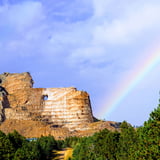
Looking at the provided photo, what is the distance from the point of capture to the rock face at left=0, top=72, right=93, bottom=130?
18200 centimetres

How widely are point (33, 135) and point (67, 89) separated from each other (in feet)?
128

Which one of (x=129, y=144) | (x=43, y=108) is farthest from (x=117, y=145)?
(x=43, y=108)

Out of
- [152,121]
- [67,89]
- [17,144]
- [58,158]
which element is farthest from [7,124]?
[152,121]

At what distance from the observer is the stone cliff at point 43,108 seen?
557 ft

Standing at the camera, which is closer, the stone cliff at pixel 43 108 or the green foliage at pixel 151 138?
the green foliage at pixel 151 138

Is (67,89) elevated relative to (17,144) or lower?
elevated

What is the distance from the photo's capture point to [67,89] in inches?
7539

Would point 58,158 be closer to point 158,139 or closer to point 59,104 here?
point 158,139

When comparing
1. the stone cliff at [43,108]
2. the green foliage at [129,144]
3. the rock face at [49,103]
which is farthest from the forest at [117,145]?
the rock face at [49,103]

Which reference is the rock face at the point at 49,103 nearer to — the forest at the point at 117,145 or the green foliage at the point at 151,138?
the forest at the point at 117,145

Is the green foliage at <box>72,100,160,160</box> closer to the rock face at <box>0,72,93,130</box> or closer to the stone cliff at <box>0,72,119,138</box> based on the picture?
the stone cliff at <box>0,72,119,138</box>

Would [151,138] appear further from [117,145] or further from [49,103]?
[49,103]

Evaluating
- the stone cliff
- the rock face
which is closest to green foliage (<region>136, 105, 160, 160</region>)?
the stone cliff

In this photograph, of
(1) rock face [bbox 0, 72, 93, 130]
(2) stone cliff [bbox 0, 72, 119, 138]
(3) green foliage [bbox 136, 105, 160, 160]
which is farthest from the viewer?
(1) rock face [bbox 0, 72, 93, 130]
